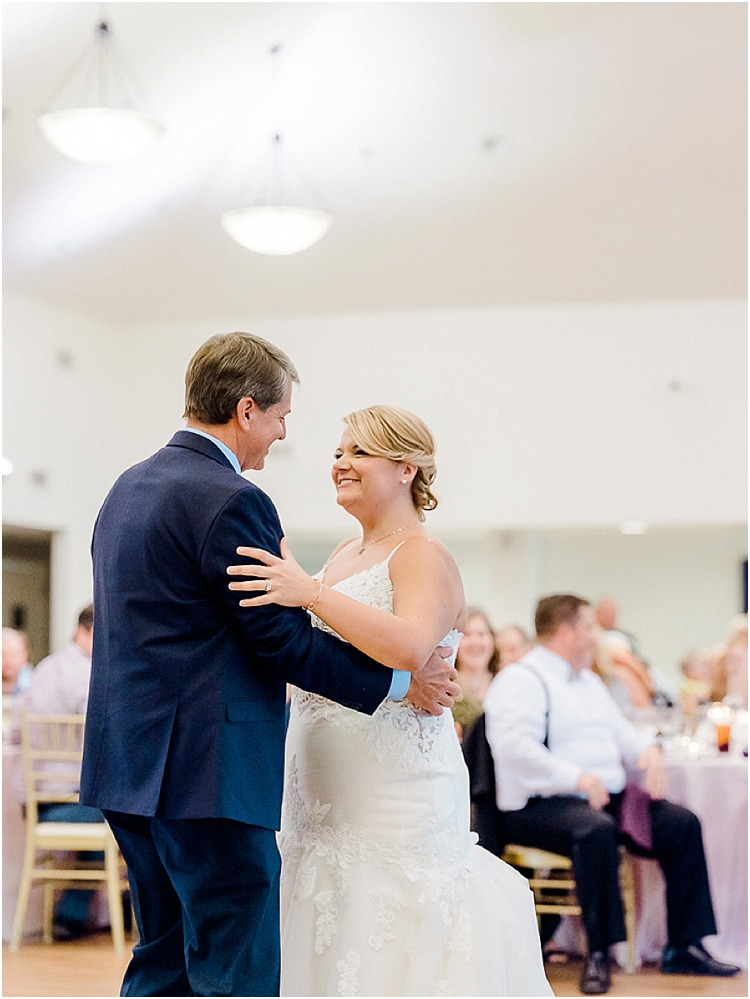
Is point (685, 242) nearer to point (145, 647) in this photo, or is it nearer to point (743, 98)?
point (743, 98)

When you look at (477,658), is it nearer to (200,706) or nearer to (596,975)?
(596,975)

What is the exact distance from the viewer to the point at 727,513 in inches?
401

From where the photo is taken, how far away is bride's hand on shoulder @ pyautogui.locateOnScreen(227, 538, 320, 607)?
2.12m

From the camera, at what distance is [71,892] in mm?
5535

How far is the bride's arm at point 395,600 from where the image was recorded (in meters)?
2.16

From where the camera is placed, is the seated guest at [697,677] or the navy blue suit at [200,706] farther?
the seated guest at [697,677]

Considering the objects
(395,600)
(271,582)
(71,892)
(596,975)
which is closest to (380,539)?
(395,600)

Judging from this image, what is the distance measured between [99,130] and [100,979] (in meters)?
4.34

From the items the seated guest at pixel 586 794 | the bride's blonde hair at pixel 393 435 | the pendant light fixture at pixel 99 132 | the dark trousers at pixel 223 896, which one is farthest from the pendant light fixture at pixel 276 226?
the dark trousers at pixel 223 896

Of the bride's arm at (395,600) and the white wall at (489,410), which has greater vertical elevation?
the white wall at (489,410)

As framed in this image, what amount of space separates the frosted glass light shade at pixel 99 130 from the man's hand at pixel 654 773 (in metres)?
4.15

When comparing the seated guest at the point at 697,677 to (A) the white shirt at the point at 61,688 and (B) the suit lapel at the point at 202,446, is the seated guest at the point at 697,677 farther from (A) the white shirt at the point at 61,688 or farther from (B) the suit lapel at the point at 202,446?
(B) the suit lapel at the point at 202,446

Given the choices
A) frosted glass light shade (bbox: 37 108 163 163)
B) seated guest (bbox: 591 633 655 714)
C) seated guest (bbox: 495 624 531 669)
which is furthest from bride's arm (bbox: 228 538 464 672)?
frosted glass light shade (bbox: 37 108 163 163)

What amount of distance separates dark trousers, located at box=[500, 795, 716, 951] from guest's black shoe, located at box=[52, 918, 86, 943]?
76.0 inches
